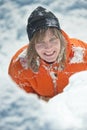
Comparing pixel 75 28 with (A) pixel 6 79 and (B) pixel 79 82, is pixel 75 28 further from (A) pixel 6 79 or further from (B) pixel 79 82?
(B) pixel 79 82

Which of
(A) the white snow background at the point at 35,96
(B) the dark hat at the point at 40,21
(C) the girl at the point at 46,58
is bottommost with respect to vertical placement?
(A) the white snow background at the point at 35,96

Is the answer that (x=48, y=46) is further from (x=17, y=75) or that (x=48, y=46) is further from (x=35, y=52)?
(x=17, y=75)

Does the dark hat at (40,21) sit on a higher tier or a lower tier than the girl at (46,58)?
higher

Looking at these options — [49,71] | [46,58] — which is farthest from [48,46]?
[49,71]

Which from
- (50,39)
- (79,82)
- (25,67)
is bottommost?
(79,82)

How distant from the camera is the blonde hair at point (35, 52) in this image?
7.80ft

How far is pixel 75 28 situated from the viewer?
469 centimetres

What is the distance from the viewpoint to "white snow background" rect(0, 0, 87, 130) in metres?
2.73

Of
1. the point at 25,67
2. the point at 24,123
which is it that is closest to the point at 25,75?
the point at 25,67

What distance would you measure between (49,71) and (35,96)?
17cm

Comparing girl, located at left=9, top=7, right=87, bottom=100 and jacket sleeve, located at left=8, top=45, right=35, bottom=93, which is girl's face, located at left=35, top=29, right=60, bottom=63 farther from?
jacket sleeve, located at left=8, top=45, right=35, bottom=93

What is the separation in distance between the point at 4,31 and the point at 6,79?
1.21 meters

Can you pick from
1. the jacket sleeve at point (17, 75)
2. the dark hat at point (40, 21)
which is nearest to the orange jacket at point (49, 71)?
the jacket sleeve at point (17, 75)

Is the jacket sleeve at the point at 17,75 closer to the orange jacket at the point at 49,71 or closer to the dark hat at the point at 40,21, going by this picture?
the orange jacket at the point at 49,71
